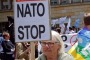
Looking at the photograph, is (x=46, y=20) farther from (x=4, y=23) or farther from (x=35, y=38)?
(x=4, y=23)

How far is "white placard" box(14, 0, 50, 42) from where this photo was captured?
15.7 feet

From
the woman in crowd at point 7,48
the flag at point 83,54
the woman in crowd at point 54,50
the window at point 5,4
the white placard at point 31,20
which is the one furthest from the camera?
the window at point 5,4

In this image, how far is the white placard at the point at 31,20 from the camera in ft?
15.7

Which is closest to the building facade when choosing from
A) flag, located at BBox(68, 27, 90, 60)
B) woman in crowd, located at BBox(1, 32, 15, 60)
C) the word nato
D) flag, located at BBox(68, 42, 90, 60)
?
woman in crowd, located at BBox(1, 32, 15, 60)

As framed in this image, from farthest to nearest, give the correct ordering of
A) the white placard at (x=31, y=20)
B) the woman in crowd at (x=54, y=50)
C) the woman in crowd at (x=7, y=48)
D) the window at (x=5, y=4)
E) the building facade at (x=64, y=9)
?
the window at (x=5, y=4), the building facade at (x=64, y=9), the woman in crowd at (x=7, y=48), the white placard at (x=31, y=20), the woman in crowd at (x=54, y=50)

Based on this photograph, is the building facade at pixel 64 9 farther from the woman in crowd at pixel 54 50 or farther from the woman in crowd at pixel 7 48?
the woman in crowd at pixel 54 50

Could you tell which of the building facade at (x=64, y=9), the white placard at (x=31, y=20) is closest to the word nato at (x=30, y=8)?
the white placard at (x=31, y=20)

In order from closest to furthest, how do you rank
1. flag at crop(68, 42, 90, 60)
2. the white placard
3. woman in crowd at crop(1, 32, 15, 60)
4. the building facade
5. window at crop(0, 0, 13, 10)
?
the white placard < flag at crop(68, 42, 90, 60) < woman in crowd at crop(1, 32, 15, 60) < the building facade < window at crop(0, 0, 13, 10)

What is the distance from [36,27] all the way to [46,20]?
144 millimetres

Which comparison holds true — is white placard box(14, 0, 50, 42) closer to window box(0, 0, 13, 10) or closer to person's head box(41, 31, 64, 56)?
person's head box(41, 31, 64, 56)

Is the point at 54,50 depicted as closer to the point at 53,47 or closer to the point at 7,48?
the point at 53,47

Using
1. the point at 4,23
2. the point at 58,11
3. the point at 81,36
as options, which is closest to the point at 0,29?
the point at 4,23

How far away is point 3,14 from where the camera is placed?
46.8 metres

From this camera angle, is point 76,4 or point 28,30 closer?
point 28,30
